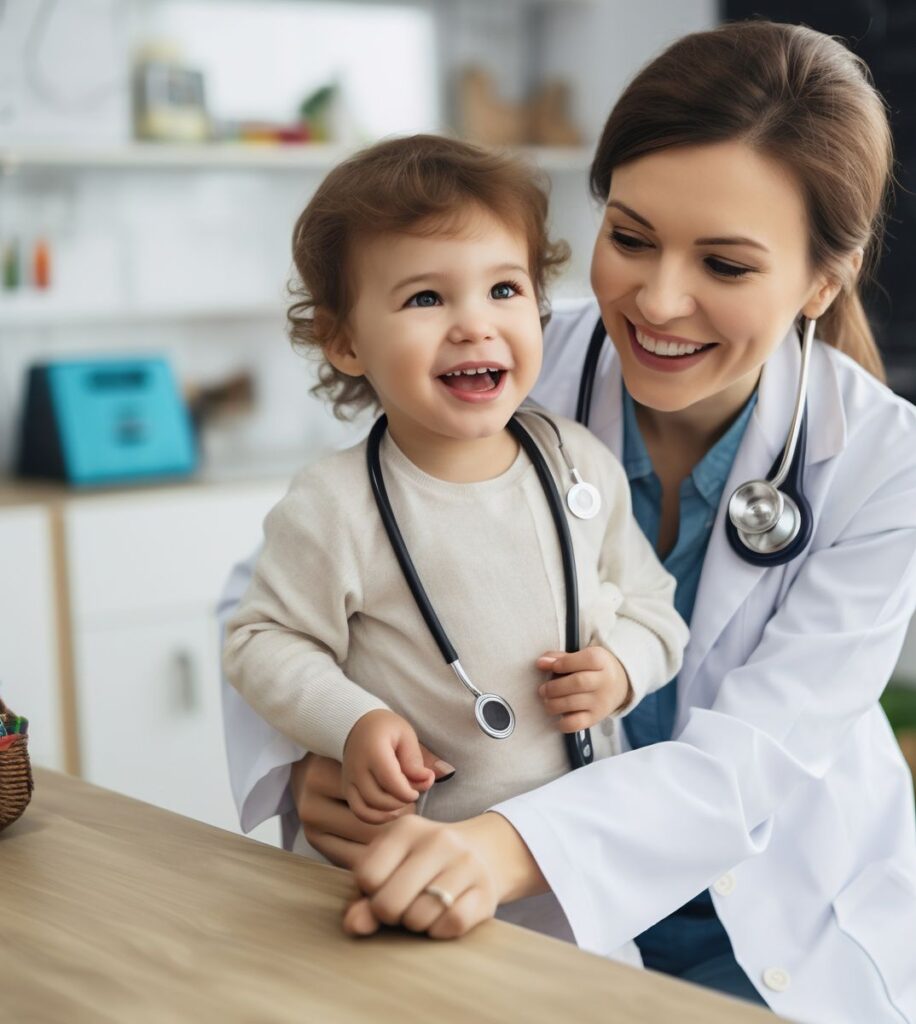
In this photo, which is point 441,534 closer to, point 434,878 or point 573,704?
point 573,704

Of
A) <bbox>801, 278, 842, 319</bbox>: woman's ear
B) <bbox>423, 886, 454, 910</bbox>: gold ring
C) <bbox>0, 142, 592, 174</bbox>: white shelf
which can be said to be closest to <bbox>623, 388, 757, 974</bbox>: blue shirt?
<bbox>801, 278, 842, 319</bbox>: woman's ear

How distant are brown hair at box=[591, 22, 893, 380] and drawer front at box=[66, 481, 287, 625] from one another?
2.04 metres

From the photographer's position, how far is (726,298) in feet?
4.31

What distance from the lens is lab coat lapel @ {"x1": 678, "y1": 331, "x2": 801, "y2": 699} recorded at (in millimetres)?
1382

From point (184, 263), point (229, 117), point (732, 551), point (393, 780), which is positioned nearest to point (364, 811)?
point (393, 780)

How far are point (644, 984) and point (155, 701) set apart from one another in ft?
8.58

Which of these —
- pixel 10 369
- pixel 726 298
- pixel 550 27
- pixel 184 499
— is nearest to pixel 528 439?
pixel 726 298

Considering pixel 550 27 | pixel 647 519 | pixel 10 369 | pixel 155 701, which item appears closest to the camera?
pixel 647 519

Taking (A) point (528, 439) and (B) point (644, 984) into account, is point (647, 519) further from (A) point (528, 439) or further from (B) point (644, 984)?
(B) point (644, 984)

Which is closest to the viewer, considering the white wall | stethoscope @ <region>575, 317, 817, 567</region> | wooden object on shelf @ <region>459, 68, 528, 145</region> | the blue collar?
stethoscope @ <region>575, 317, 817, 567</region>

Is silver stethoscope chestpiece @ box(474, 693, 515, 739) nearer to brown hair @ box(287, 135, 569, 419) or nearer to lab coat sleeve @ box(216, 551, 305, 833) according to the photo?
lab coat sleeve @ box(216, 551, 305, 833)

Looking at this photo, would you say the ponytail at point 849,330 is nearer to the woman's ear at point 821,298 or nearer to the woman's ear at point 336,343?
the woman's ear at point 821,298

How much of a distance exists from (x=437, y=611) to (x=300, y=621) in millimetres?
112

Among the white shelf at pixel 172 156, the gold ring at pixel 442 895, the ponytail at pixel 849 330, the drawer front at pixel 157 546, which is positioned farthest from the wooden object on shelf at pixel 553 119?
the gold ring at pixel 442 895
